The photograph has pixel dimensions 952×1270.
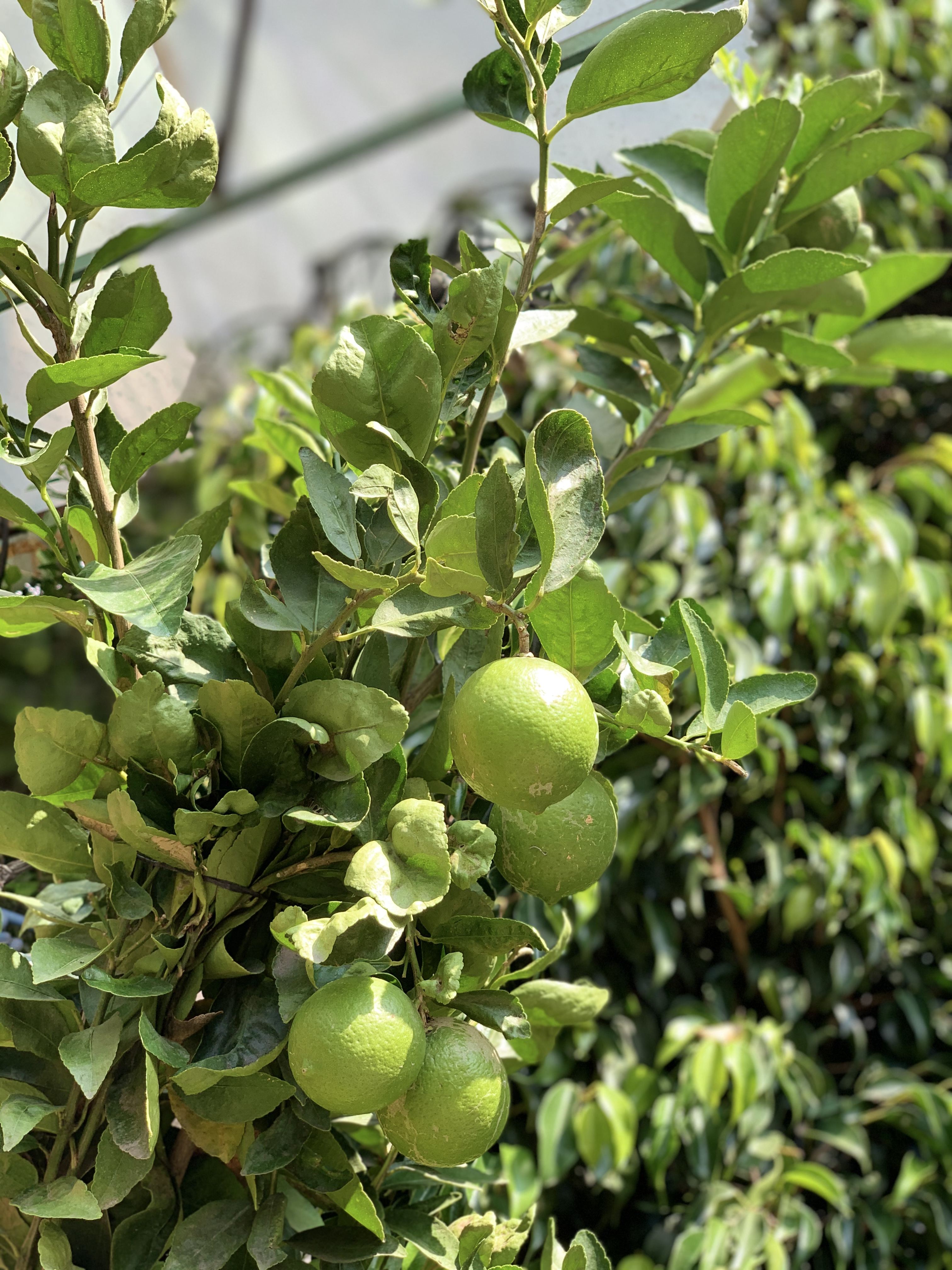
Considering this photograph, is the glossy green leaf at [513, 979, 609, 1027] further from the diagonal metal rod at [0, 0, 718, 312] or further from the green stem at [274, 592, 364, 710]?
the diagonal metal rod at [0, 0, 718, 312]

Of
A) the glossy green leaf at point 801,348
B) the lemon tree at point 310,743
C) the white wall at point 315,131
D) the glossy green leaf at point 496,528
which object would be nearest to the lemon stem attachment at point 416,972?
the lemon tree at point 310,743

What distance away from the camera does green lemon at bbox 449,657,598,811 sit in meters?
0.26

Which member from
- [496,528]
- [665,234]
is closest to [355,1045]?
[496,528]

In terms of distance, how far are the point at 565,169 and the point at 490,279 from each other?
0.13m

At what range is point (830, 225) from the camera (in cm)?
47

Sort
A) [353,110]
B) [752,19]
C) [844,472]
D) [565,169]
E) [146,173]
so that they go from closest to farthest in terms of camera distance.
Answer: [146,173] → [565,169] → [752,19] → [844,472] → [353,110]

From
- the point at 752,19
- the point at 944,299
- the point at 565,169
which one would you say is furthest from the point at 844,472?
the point at 565,169

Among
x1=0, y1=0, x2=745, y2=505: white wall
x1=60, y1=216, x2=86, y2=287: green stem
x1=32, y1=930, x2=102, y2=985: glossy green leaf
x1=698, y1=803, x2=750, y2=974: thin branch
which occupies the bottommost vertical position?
x1=698, y1=803, x2=750, y2=974: thin branch

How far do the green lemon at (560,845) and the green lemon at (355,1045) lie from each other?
0.06 metres

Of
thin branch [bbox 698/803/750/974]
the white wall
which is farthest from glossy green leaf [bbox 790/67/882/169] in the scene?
the white wall

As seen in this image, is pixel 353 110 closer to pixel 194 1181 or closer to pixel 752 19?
pixel 752 19

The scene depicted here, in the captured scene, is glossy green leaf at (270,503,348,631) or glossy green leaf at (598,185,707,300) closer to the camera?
glossy green leaf at (270,503,348,631)

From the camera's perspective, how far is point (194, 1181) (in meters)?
0.34

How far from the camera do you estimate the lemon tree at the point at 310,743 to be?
0.28 metres
